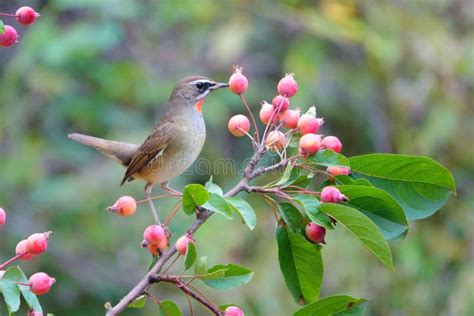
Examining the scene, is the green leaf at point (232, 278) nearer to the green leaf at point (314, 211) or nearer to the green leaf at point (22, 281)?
the green leaf at point (314, 211)

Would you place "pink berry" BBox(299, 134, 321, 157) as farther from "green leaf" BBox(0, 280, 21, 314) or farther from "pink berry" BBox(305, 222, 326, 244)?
"green leaf" BBox(0, 280, 21, 314)

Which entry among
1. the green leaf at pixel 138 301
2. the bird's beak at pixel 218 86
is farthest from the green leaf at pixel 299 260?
the bird's beak at pixel 218 86

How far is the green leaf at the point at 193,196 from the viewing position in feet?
6.29

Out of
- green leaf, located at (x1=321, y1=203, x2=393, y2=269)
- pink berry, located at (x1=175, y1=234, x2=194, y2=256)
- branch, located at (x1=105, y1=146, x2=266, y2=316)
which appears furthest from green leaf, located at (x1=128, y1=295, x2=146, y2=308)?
green leaf, located at (x1=321, y1=203, x2=393, y2=269)

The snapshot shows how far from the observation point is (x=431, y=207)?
209cm

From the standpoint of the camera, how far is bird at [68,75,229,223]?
378 cm

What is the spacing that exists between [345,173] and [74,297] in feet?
17.0

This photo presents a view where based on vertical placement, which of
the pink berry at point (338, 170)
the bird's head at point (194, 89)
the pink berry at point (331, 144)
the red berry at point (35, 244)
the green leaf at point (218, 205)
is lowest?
the bird's head at point (194, 89)

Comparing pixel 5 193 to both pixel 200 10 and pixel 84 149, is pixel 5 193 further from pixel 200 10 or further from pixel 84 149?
pixel 200 10

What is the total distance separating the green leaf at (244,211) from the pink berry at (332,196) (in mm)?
187

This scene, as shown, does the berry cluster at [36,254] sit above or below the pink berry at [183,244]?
below

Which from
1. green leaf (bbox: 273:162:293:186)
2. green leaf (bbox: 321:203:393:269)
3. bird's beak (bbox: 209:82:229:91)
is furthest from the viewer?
bird's beak (bbox: 209:82:229:91)

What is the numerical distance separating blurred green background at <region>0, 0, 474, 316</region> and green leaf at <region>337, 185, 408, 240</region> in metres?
3.10

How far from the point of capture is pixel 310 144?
2.03 metres
